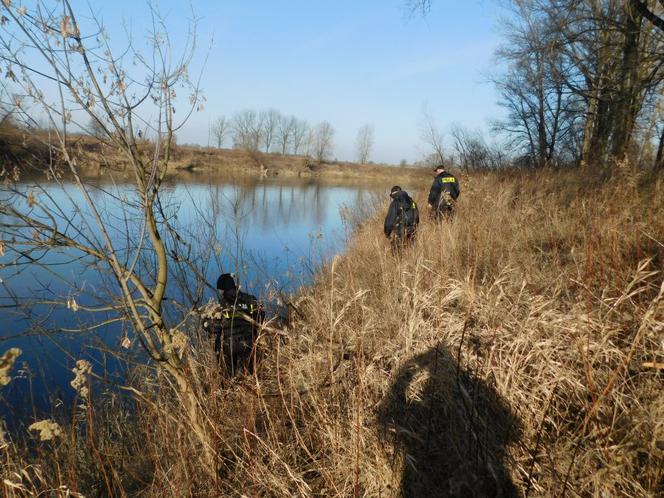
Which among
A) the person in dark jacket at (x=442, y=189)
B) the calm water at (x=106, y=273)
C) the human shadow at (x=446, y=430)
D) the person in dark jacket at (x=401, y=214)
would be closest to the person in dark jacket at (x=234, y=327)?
the calm water at (x=106, y=273)

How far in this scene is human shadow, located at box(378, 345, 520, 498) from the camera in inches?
71.9

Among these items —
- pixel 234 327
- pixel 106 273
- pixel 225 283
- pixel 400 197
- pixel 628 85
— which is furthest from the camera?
pixel 628 85

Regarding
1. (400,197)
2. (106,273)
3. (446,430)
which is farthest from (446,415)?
(400,197)

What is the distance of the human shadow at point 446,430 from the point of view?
183cm

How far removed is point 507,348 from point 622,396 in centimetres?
66

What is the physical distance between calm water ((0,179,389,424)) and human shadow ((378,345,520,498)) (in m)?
1.56

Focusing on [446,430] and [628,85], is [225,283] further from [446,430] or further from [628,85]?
[628,85]

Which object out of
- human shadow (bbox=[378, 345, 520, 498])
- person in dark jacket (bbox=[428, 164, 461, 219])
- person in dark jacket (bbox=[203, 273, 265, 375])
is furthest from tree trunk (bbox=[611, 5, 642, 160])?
person in dark jacket (bbox=[203, 273, 265, 375])

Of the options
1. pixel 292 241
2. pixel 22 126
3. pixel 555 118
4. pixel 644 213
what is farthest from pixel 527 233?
pixel 555 118

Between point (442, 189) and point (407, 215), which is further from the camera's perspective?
point (442, 189)

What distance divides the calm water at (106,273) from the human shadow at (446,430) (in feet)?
5.11

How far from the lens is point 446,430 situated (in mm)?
2158

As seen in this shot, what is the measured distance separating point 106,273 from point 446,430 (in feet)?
7.99

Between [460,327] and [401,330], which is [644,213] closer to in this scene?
[460,327]
